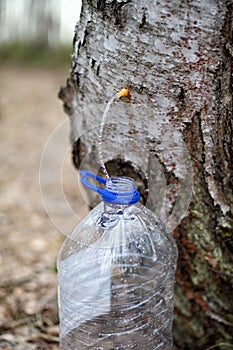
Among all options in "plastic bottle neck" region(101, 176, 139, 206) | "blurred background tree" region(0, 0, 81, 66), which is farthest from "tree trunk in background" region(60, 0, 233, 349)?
"blurred background tree" region(0, 0, 81, 66)

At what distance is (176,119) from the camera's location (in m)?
1.71

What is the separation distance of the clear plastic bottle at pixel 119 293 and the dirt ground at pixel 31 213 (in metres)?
0.18

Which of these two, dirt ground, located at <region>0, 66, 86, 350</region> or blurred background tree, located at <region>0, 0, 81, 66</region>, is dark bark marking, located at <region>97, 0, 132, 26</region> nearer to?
dirt ground, located at <region>0, 66, 86, 350</region>

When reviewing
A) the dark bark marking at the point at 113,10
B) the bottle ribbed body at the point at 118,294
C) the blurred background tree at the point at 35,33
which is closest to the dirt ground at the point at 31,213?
the bottle ribbed body at the point at 118,294

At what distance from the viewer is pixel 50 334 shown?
2.23m

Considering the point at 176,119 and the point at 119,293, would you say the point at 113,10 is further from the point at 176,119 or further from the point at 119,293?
the point at 119,293

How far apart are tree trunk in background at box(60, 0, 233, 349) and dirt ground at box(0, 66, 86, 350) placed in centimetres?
19

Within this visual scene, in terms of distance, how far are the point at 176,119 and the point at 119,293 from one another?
76 centimetres

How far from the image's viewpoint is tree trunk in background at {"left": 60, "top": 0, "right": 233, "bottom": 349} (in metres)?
1.59

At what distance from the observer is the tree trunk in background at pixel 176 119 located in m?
1.59

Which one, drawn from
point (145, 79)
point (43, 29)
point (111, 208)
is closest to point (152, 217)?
point (111, 208)

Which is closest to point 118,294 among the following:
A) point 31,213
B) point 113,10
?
point 113,10

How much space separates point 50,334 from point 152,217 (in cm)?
75

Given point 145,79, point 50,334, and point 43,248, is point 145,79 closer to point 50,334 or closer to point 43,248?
point 50,334
